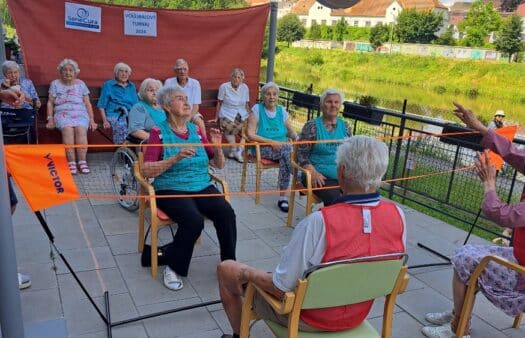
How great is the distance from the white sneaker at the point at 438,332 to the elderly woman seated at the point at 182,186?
1.26m

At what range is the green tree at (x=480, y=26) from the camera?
157 ft

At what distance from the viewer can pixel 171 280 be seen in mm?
2914

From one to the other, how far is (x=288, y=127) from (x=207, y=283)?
2.29 m

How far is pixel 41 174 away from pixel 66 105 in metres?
3.39

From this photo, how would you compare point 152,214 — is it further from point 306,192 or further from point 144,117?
point 144,117

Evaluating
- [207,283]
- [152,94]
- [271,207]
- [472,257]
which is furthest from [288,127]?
[472,257]

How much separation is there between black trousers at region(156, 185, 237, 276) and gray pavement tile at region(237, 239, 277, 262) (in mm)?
390

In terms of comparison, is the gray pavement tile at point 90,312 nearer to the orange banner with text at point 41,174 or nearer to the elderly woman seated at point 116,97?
the orange banner with text at point 41,174

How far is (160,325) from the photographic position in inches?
99.2

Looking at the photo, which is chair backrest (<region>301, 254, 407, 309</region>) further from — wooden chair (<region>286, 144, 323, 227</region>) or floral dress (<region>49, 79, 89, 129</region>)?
floral dress (<region>49, 79, 89, 129</region>)

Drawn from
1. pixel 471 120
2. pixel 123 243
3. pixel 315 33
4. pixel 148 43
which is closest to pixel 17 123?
pixel 148 43

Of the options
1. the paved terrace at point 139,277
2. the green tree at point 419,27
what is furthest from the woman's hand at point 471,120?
the green tree at point 419,27

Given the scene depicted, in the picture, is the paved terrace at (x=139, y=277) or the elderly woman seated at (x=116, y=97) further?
the elderly woman seated at (x=116, y=97)

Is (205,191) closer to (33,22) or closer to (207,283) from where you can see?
(207,283)
